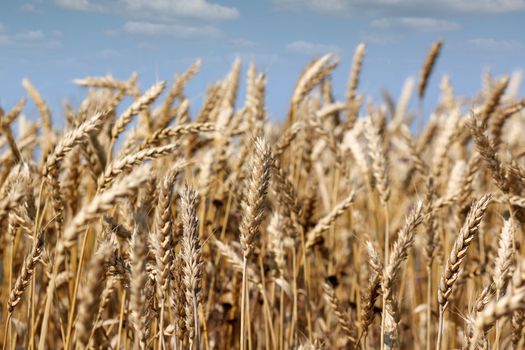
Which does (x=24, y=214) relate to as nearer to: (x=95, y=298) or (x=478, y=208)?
(x=95, y=298)

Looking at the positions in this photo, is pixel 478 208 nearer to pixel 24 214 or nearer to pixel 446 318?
pixel 24 214

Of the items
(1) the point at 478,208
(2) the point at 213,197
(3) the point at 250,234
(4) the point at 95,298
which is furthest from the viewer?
(2) the point at 213,197

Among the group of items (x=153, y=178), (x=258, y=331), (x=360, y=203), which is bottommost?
(x=258, y=331)

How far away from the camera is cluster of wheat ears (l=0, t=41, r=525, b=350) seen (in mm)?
1572

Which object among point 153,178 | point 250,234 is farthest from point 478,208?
point 153,178

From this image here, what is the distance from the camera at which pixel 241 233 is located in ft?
6.00

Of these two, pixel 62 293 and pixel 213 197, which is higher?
pixel 213 197

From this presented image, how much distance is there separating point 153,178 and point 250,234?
1.82 feet

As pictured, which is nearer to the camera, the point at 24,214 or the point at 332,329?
the point at 24,214

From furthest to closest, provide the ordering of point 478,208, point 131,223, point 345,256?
1. point 345,256
2. point 131,223
3. point 478,208

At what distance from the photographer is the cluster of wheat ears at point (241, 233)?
5.16ft

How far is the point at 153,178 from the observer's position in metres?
2.20

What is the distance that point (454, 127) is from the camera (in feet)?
11.2

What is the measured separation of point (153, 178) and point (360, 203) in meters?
2.98
